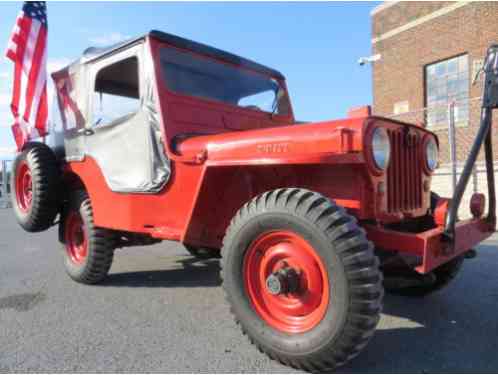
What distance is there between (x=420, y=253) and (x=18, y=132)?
4.61 meters

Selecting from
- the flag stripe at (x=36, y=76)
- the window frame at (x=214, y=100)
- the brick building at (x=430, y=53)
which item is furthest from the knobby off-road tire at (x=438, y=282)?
the brick building at (x=430, y=53)

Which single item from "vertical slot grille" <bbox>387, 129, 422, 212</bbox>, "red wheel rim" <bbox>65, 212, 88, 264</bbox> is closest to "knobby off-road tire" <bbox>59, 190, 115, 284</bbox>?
"red wheel rim" <bbox>65, 212, 88, 264</bbox>

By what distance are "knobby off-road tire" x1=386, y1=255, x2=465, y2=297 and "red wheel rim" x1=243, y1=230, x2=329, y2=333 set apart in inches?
48.4

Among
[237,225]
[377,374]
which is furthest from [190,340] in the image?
[377,374]

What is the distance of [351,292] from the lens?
Result: 2049 mm

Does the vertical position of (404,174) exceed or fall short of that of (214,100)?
it falls short

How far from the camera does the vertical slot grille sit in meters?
2.64

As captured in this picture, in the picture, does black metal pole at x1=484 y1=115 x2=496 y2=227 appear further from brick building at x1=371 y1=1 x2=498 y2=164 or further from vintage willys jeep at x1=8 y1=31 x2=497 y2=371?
brick building at x1=371 y1=1 x2=498 y2=164

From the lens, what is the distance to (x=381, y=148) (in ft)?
7.79

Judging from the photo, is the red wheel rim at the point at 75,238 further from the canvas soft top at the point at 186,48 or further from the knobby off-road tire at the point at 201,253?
the canvas soft top at the point at 186,48

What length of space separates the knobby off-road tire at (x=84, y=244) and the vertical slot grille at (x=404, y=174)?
9.01 feet

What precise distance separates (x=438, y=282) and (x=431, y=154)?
1.08 metres

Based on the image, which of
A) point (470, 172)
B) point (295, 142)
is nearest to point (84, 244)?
point (295, 142)

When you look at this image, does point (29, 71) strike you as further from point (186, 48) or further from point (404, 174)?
point (404, 174)
